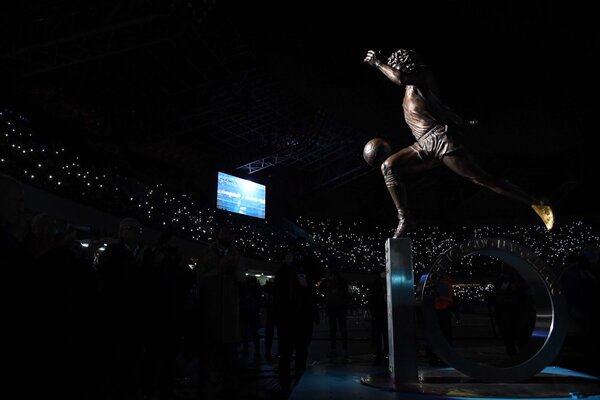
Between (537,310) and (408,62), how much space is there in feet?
7.70

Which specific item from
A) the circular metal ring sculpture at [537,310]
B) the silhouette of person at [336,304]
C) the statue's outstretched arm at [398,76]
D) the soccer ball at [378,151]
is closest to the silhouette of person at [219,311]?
the soccer ball at [378,151]

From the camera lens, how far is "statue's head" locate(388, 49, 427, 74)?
12.7ft

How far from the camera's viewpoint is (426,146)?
12.5ft

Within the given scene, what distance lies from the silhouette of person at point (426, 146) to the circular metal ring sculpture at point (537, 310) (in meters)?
0.49

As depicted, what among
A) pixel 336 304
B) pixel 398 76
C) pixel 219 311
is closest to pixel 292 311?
pixel 219 311

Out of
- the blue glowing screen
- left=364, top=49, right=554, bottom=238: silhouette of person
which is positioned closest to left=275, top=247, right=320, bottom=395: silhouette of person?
left=364, top=49, right=554, bottom=238: silhouette of person

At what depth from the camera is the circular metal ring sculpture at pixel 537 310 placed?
3.17 m

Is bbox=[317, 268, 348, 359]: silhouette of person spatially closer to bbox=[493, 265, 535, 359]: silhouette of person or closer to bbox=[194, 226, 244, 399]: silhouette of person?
bbox=[493, 265, 535, 359]: silhouette of person

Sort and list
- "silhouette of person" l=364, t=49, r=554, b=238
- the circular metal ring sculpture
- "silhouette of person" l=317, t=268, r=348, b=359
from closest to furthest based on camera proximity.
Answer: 1. the circular metal ring sculpture
2. "silhouette of person" l=364, t=49, r=554, b=238
3. "silhouette of person" l=317, t=268, r=348, b=359

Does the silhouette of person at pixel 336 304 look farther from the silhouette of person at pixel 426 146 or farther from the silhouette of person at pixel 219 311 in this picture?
the silhouette of person at pixel 426 146

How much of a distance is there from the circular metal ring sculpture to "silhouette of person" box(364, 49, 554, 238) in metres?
0.49

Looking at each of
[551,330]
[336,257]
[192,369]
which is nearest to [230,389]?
[192,369]

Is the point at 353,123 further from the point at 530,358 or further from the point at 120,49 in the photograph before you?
the point at 530,358

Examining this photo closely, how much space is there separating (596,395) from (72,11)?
480 inches
